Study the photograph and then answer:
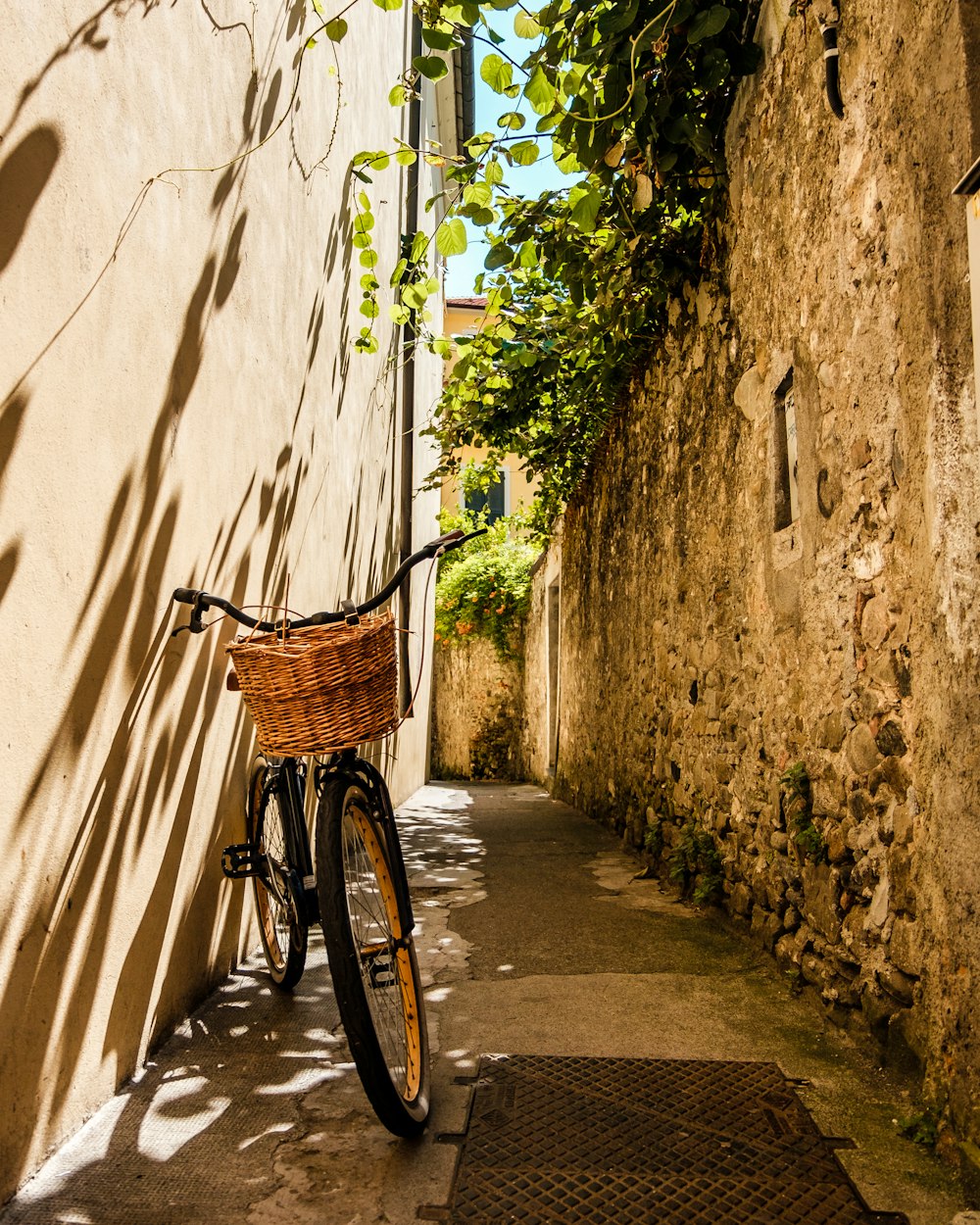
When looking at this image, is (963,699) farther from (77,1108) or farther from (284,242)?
(284,242)

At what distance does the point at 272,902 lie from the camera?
9.79ft


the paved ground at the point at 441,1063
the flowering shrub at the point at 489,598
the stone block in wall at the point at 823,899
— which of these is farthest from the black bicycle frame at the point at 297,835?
the flowering shrub at the point at 489,598

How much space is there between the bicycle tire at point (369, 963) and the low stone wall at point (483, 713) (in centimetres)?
1179

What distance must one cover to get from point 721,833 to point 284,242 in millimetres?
2903

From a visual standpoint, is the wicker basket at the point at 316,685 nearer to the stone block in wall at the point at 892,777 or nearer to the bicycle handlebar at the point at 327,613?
the bicycle handlebar at the point at 327,613

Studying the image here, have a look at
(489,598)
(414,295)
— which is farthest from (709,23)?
(489,598)

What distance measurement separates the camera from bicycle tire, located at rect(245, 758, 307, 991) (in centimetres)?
270

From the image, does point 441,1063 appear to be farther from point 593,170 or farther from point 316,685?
point 593,170

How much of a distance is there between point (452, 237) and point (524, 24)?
726 millimetres

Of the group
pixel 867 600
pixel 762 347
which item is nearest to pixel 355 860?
pixel 867 600

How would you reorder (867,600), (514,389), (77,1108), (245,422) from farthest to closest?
(514,389) < (245,422) < (867,600) < (77,1108)

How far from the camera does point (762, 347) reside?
11.3ft

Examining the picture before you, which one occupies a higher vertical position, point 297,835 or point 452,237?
point 452,237

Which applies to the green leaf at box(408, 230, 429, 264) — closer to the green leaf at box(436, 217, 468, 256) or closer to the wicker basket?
the green leaf at box(436, 217, 468, 256)
